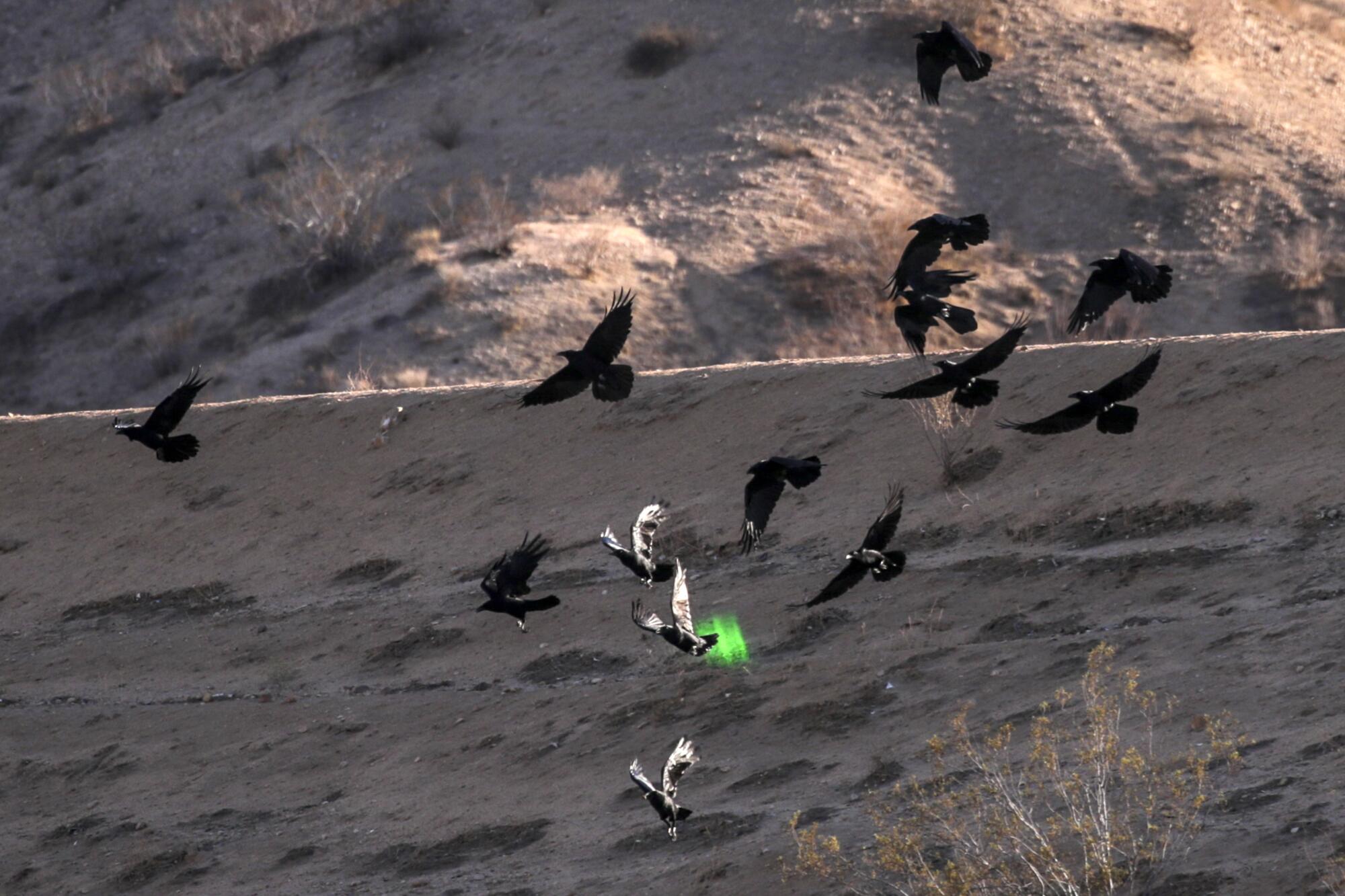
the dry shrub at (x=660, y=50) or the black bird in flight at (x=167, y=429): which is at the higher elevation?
the black bird in flight at (x=167, y=429)

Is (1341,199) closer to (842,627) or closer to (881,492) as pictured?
(881,492)

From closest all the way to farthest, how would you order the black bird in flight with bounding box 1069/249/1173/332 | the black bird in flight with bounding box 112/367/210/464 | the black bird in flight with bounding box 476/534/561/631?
the black bird in flight with bounding box 1069/249/1173/332 < the black bird in flight with bounding box 476/534/561/631 < the black bird in flight with bounding box 112/367/210/464

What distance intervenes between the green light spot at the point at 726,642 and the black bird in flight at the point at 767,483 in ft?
9.11

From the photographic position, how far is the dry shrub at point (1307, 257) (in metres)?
31.2

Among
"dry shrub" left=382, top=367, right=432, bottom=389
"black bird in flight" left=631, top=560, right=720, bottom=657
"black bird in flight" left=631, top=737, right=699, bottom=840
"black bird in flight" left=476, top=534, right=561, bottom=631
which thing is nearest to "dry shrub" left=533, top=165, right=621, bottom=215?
"dry shrub" left=382, top=367, right=432, bottom=389

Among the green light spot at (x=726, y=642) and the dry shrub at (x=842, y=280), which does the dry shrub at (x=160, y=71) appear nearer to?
the dry shrub at (x=842, y=280)

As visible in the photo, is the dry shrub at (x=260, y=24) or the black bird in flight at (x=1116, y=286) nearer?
the black bird in flight at (x=1116, y=286)

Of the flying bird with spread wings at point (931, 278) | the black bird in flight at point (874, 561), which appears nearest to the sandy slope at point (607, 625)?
the black bird in flight at point (874, 561)

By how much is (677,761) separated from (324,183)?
28.2m

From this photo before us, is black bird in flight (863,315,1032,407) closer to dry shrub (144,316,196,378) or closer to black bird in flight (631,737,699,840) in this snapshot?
black bird in flight (631,737,699,840)

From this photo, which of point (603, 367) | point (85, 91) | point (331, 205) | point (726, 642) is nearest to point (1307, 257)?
point (331, 205)

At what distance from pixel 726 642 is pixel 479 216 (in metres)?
20.3

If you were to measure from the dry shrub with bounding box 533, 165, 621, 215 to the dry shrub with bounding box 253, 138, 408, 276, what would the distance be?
10.2ft

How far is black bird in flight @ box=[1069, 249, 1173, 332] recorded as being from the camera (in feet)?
31.9
